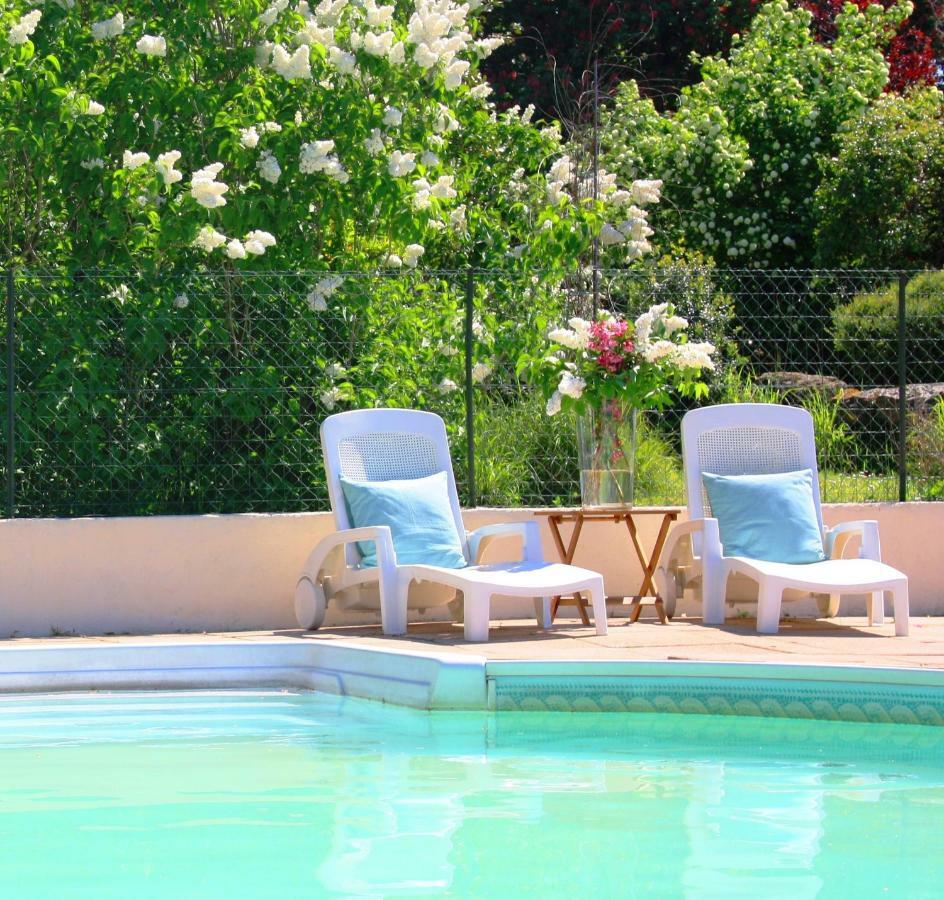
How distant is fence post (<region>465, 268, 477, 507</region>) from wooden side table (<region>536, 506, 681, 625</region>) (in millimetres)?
548

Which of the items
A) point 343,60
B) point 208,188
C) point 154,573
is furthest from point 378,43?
point 154,573

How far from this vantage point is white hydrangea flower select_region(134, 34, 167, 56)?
7.87 meters

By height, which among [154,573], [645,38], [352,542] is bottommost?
[154,573]

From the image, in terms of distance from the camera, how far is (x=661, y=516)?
326 inches

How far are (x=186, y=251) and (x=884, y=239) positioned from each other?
25.9ft

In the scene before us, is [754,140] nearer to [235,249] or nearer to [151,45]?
[151,45]

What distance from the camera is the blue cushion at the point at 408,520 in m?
7.18

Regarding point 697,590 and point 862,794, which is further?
point 697,590

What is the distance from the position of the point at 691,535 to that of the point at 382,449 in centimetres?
155

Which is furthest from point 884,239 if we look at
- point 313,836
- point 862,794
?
point 313,836

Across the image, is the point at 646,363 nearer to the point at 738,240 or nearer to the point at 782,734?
the point at 782,734

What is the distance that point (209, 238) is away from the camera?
775cm

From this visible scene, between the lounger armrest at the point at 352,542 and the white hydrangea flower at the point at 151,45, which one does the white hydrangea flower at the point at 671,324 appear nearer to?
the lounger armrest at the point at 352,542

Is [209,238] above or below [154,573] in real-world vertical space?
above
